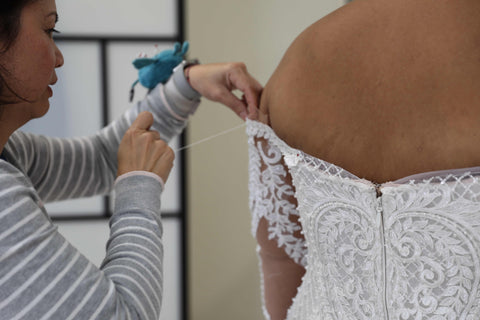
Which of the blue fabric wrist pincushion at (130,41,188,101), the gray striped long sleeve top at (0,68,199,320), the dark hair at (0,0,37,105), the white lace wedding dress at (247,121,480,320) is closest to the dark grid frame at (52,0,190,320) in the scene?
the blue fabric wrist pincushion at (130,41,188,101)

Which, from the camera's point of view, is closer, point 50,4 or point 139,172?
point 50,4

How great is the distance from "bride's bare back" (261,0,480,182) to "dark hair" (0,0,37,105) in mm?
338

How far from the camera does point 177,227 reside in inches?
71.6

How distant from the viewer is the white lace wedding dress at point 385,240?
53 cm

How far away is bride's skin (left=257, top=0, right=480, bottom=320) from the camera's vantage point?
0.50 m

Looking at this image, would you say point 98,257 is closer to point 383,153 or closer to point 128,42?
point 128,42

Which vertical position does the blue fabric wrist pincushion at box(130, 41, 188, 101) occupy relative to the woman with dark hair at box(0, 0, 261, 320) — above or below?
above

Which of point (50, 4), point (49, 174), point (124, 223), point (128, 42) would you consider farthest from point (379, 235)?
point (128, 42)

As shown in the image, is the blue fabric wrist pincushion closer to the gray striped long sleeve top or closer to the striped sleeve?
the striped sleeve

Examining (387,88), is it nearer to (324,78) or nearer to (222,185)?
(324,78)

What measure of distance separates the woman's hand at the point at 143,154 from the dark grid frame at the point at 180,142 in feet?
3.27

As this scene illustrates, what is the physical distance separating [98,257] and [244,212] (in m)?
0.57

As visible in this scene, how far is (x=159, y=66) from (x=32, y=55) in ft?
1.59

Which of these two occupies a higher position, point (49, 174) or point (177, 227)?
point (49, 174)
